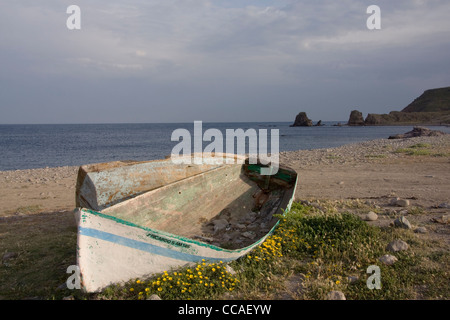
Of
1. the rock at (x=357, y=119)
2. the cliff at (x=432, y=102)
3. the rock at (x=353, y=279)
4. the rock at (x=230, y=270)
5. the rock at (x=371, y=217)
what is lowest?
the rock at (x=353, y=279)

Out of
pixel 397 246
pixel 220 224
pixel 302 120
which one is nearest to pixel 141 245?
pixel 220 224

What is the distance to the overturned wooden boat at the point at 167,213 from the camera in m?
3.80

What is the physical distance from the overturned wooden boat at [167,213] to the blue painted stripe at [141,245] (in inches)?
0.4

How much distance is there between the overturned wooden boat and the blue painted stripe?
11 millimetres

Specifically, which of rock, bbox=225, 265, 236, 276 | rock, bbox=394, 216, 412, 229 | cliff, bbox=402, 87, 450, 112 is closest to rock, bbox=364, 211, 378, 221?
rock, bbox=394, 216, 412, 229

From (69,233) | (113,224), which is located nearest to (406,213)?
(113,224)

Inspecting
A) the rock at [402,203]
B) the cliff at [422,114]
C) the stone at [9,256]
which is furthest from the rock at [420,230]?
the cliff at [422,114]

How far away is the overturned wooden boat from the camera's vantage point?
3805 mm

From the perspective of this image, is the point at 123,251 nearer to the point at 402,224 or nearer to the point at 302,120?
the point at 402,224

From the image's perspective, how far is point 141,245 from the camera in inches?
158

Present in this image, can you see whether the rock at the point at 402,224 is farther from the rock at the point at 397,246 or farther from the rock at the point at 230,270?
the rock at the point at 230,270

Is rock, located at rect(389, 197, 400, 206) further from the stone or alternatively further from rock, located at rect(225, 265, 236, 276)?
the stone
